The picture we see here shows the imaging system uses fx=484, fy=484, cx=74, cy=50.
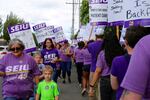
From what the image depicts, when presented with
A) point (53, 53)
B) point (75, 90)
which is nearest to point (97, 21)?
point (53, 53)

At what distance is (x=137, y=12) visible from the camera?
6.98 meters

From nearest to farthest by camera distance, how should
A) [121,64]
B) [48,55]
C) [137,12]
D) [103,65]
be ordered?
[121,64]
[137,12]
[103,65]
[48,55]

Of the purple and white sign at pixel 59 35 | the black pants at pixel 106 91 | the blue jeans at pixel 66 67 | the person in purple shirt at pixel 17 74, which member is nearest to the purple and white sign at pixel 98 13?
the black pants at pixel 106 91

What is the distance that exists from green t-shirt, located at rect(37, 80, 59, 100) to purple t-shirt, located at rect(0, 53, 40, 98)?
760mm

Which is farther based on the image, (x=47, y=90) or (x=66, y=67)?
(x=66, y=67)

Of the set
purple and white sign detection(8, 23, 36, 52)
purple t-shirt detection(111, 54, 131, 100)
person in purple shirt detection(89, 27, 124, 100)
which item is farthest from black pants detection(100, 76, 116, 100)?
purple and white sign detection(8, 23, 36, 52)

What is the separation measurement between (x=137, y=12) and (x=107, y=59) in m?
0.84

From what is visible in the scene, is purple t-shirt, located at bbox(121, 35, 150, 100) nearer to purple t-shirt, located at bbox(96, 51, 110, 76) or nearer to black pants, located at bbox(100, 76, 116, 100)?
black pants, located at bbox(100, 76, 116, 100)

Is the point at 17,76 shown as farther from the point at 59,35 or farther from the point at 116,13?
the point at 59,35

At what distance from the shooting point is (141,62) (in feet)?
8.77

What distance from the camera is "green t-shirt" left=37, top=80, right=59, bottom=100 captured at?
7.87 meters

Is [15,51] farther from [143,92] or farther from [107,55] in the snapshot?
[143,92]

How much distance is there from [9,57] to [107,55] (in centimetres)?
147

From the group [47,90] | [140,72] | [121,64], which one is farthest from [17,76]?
[140,72]
